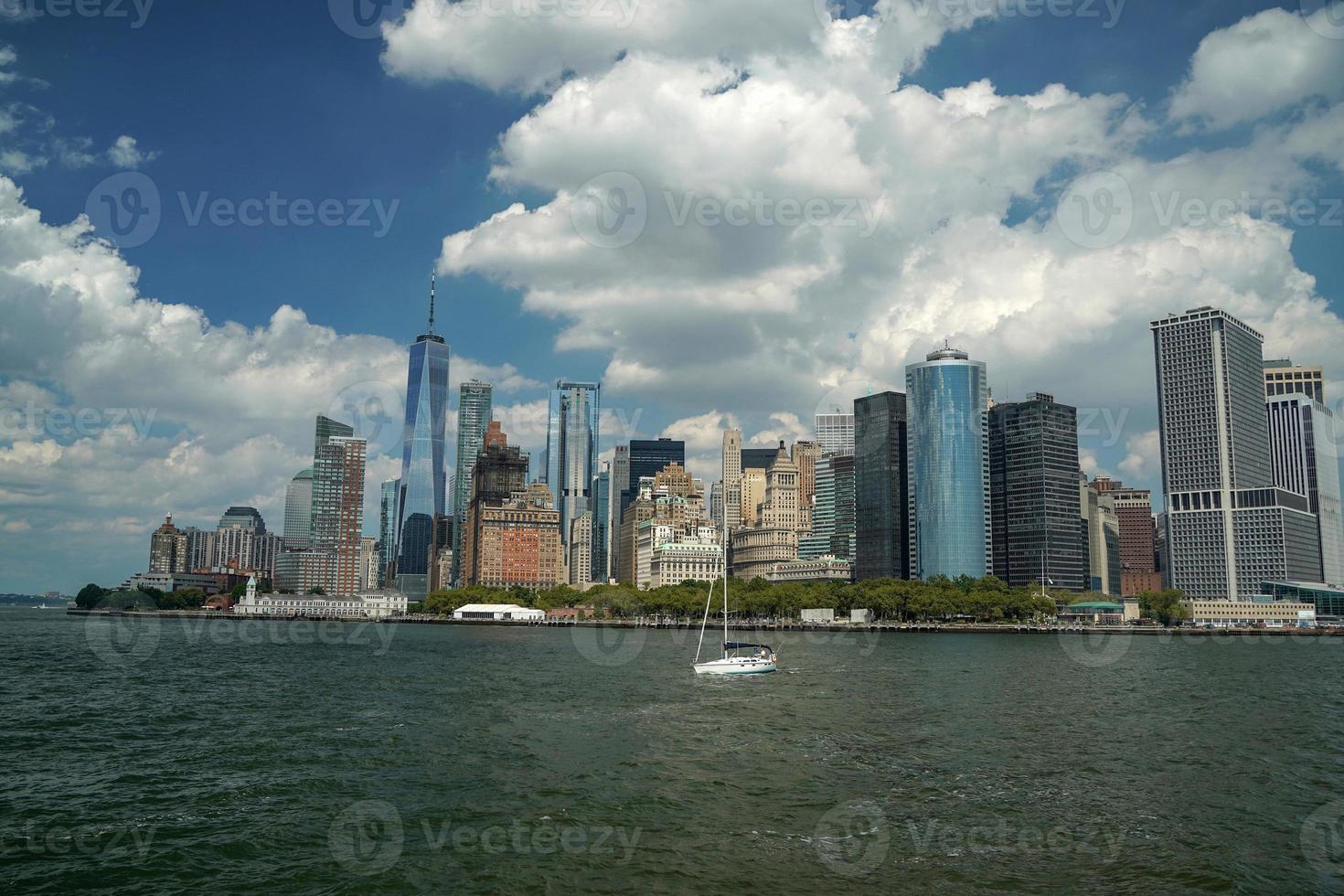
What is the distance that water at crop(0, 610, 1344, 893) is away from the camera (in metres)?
28.8

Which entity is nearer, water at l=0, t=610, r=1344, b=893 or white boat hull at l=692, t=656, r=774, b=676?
water at l=0, t=610, r=1344, b=893

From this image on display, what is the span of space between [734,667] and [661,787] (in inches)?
1914

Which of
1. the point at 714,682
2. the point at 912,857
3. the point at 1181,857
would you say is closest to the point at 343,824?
the point at 912,857

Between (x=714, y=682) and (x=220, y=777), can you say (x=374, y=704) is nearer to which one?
(x=220, y=777)

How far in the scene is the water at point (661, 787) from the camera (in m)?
28.8

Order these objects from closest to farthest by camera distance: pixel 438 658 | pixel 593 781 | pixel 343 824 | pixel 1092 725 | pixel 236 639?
pixel 343 824 → pixel 593 781 → pixel 1092 725 → pixel 438 658 → pixel 236 639

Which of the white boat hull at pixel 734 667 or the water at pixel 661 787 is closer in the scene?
the water at pixel 661 787

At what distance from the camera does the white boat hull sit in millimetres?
86875

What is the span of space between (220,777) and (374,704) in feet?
79.4

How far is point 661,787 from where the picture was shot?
129ft

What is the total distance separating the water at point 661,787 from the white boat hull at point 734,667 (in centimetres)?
687

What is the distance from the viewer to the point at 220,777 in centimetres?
4006

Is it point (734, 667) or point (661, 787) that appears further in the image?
point (734, 667)

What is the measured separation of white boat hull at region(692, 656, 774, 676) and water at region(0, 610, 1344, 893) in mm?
6867
